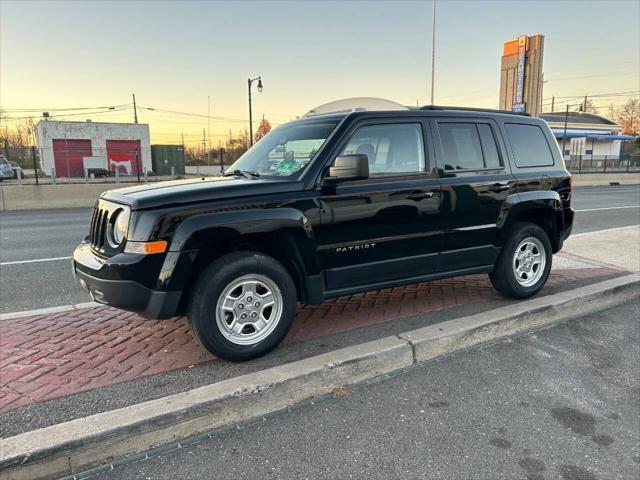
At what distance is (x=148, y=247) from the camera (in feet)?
10.5

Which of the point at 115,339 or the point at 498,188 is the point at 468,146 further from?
the point at 115,339

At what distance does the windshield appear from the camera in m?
4.01

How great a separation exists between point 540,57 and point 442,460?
1829 inches

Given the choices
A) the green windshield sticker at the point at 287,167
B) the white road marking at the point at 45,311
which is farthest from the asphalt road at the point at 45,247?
the green windshield sticker at the point at 287,167

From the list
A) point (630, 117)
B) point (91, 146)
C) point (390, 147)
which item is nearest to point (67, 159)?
point (91, 146)

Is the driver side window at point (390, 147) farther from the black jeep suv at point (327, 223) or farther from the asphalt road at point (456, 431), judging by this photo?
the asphalt road at point (456, 431)

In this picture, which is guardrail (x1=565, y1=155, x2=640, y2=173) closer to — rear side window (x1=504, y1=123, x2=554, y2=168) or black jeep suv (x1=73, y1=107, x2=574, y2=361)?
rear side window (x1=504, y1=123, x2=554, y2=168)

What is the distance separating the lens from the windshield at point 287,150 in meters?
4.01

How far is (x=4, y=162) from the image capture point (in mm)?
26625

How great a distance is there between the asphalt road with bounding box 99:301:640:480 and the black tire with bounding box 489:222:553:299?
3.48ft

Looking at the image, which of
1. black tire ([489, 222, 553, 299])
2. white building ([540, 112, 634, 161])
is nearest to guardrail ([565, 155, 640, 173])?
white building ([540, 112, 634, 161])

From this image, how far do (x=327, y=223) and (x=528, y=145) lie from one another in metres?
2.76

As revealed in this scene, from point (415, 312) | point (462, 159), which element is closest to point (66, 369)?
point (415, 312)

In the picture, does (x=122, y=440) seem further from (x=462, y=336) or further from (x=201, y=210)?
(x=462, y=336)
